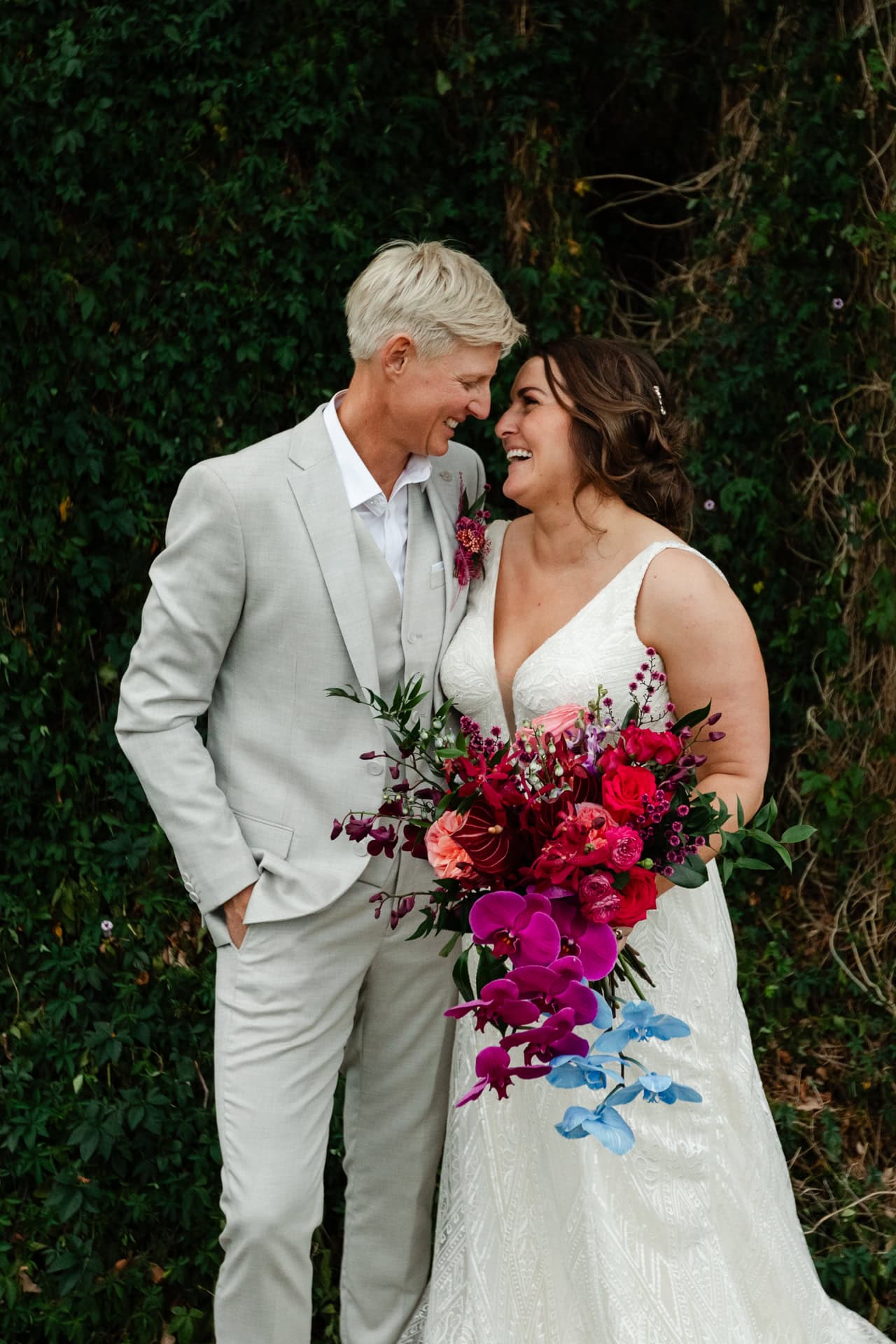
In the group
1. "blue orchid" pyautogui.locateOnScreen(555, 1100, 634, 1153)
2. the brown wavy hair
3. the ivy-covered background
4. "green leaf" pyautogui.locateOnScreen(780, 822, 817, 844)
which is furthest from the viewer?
the ivy-covered background

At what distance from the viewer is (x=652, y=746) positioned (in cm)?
224

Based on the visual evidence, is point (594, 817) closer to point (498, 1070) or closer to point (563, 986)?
point (563, 986)

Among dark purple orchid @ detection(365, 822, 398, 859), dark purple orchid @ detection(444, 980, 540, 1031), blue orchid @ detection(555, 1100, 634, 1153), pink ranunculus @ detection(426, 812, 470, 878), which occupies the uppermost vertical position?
pink ranunculus @ detection(426, 812, 470, 878)

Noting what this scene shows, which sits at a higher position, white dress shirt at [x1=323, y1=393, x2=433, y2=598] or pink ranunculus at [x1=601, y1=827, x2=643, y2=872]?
white dress shirt at [x1=323, y1=393, x2=433, y2=598]

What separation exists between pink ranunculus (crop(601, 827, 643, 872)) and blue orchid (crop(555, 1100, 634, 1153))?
1.25 ft

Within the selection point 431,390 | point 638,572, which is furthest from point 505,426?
point 638,572

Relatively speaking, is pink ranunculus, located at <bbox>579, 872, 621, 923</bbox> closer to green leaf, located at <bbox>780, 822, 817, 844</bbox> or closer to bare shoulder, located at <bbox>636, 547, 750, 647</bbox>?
green leaf, located at <bbox>780, 822, 817, 844</bbox>

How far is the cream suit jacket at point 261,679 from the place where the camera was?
275cm

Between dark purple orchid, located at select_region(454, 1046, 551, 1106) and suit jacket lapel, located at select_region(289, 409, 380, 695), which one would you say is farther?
suit jacket lapel, located at select_region(289, 409, 380, 695)

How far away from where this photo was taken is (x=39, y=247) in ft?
13.8

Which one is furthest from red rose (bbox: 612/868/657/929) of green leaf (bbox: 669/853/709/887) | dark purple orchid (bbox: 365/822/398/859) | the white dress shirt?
the white dress shirt

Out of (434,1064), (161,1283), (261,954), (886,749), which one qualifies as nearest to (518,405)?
(261,954)

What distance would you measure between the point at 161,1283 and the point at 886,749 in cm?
279

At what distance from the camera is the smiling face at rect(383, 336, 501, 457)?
285 cm
